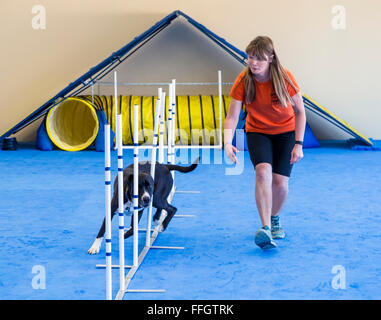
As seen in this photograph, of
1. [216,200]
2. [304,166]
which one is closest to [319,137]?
[304,166]

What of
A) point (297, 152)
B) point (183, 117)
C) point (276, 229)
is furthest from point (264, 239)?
point (183, 117)

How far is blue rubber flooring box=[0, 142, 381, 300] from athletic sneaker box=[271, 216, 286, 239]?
0.16ft

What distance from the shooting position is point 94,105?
767cm

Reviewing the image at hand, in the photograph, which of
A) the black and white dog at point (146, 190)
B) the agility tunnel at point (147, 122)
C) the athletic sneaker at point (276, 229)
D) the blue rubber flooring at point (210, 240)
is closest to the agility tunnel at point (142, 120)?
the agility tunnel at point (147, 122)

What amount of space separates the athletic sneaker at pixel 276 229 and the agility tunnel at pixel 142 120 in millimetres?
4007

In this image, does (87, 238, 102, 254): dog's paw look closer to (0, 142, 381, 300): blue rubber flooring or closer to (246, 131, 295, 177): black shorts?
(0, 142, 381, 300): blue rubber flooring

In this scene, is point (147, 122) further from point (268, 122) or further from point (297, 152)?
point (297, 152)

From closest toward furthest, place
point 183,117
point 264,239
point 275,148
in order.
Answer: point 264,239 < point 275,148 < point 183,117

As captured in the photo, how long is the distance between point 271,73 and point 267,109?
0.23 m

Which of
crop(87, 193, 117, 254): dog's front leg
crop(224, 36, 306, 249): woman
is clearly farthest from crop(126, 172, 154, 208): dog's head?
crop(224, 36, 306, 249): woman

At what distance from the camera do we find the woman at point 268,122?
325 cm

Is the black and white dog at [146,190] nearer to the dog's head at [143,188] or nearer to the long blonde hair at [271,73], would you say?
the dog's head at [143,188]

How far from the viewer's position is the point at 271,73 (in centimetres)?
327
